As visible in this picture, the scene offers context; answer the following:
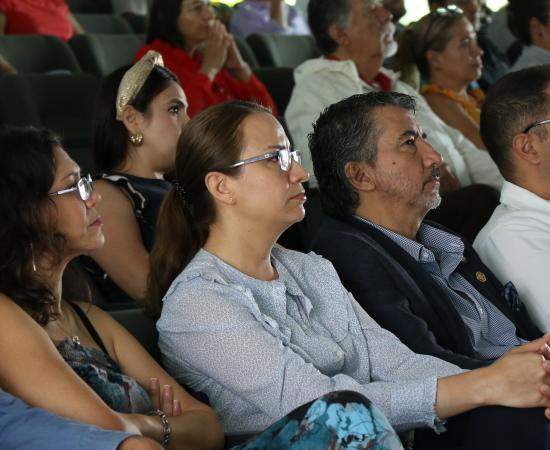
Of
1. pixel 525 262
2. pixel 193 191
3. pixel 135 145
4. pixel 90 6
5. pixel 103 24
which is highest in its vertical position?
pixel 193 191

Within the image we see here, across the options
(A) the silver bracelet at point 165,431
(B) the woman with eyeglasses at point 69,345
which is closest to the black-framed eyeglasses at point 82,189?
(B) the woman with eyeglasses at point 69,345

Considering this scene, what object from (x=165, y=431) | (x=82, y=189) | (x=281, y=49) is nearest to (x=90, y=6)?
(x=281, y=49)

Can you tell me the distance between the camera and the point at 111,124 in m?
3.06

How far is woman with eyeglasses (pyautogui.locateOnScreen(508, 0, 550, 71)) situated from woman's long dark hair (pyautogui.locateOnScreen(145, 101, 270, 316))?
2.79 metres

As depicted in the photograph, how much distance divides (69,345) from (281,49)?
3.89 metres

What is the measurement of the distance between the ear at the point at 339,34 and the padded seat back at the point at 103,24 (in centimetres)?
187

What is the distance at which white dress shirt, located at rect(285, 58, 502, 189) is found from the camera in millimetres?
4027

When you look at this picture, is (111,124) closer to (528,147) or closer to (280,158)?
(280,158)

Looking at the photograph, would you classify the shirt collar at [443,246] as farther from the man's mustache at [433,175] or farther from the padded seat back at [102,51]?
the padded seat back at [102,51]

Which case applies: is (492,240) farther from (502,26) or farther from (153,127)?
(502,26)

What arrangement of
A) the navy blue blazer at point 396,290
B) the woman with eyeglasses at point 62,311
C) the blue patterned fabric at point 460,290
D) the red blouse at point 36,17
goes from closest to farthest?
1. the woman with eyeglasses at point 62,311
2. the navy blue blazer at point 396,290
3. the blue patterned fabric at point 460,290
4. the red blouse at point 36,17

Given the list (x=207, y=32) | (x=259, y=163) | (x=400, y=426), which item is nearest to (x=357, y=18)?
(x=207, y=32)

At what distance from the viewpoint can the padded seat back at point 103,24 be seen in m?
5.98

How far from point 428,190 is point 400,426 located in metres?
0.69
